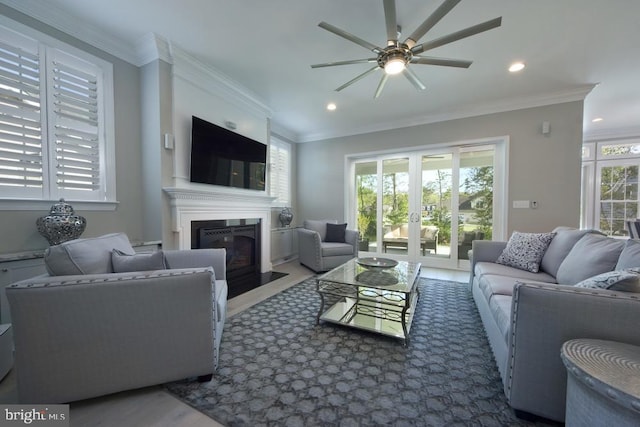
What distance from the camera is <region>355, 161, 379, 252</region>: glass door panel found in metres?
5.03

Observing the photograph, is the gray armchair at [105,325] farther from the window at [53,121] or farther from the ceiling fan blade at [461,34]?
A: the ceiling fan blade at [461,34]

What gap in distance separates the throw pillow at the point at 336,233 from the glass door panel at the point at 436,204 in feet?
4.90

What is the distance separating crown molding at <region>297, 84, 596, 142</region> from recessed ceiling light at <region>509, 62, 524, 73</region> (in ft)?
3.01

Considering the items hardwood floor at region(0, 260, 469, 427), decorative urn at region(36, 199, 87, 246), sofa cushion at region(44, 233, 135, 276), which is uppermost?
decorative urn at region(36, 199, 87, 246)

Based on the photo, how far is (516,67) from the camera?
2859 mm

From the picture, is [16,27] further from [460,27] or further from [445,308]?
[445,308]

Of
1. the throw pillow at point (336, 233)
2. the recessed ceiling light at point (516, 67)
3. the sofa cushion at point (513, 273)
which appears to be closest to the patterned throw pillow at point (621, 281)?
the sofa cushion at point (513, 273)

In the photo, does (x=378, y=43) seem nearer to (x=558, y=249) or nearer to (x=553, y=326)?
(x=558, y=249)

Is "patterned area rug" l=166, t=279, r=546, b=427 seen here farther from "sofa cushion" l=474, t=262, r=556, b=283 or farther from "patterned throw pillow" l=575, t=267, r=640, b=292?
"patterned throw pillow" l=575, t=267, r=640, b=292

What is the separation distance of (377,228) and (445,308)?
2543mm

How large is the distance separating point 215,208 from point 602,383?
333 cm

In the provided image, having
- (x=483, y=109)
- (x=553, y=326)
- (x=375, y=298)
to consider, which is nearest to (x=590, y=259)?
(x=553, y=326)

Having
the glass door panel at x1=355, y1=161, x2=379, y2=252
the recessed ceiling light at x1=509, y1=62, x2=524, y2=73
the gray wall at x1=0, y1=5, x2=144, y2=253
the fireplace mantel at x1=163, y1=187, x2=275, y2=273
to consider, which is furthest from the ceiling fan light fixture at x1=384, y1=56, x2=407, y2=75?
the glass door panel at x1=355, y1=161, x2=379, y2=252

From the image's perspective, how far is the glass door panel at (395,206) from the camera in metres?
4.74
